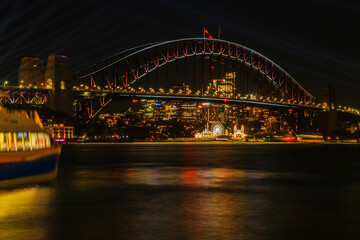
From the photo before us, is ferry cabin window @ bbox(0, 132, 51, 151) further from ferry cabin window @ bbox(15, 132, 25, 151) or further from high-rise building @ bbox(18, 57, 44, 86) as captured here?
high-rise building @ bbox(18, 57, 44, 86)

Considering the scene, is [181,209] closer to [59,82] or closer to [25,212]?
[25,212]

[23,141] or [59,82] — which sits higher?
[59,82]

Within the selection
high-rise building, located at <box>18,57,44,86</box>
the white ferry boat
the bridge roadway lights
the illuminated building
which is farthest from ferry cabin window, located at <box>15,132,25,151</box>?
high-rise building, located at <box>18,57,44,86</box>

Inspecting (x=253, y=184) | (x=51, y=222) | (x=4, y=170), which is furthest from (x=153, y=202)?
(x=253, y=184)

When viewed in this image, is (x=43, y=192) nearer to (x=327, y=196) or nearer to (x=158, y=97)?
(x=327, y=196)

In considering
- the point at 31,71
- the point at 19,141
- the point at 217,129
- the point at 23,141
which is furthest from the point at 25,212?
the point at 217,129
